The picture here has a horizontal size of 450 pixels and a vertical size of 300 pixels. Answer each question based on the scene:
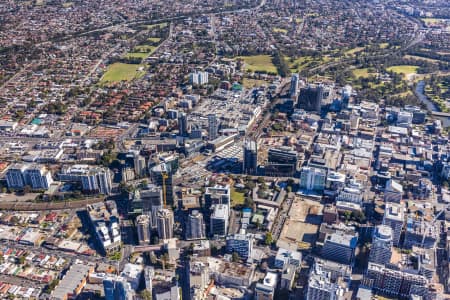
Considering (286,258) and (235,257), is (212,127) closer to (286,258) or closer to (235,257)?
(235,257)

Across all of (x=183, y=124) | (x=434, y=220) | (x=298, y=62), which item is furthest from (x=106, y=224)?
(x=298, y=62)

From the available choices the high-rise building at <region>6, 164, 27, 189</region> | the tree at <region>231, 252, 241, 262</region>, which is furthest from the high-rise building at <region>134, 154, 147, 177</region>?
the tree at <region>231, 252, 241, 262</region>

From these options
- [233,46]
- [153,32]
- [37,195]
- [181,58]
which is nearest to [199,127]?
[37,195]

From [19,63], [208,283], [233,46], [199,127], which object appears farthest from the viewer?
[233,46]

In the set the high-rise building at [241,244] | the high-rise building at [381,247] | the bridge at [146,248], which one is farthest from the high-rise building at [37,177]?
the high-rise building at [381,247]

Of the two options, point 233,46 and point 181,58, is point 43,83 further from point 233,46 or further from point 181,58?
point 233,46

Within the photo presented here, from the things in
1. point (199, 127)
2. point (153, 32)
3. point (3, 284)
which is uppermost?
point (153, 32)

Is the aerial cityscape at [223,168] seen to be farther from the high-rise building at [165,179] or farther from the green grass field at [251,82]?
the green grass field at [251,82]
